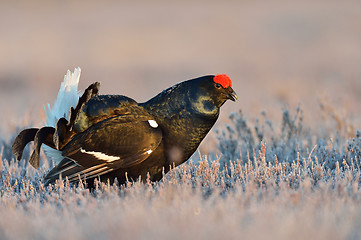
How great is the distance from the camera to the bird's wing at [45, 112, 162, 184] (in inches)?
166

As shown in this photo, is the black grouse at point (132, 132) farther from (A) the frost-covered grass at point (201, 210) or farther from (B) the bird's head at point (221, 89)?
(A) the frost-covered grass at point (201, 210)

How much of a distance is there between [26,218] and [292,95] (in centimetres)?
918

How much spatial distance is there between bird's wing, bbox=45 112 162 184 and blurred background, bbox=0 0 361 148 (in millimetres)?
3313

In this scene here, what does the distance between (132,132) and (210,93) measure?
766 millimetres

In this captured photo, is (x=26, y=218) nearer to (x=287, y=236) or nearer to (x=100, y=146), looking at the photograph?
(x=100, y=146)

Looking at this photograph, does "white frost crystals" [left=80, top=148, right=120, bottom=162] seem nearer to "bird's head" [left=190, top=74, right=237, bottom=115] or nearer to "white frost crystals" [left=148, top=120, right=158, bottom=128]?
"white frost crystals" [left=148, top=120, right=158, bottom=128]

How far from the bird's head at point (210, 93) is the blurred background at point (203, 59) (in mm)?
3312

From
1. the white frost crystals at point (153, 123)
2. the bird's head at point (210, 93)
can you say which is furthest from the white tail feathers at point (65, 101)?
the bird's head at point (210, 93)

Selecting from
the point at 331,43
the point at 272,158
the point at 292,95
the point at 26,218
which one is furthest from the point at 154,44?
the point at 26,218

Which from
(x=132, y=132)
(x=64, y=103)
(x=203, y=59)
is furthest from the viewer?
(x=203, y=59)

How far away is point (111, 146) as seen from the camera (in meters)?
4.27

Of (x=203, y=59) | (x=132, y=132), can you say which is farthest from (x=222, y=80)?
(x=203, y=59)

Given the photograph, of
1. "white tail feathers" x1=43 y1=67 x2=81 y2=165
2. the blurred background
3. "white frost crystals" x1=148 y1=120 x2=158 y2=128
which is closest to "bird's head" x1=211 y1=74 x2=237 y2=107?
"white frost crystals" x1=148 y1=120 x2=158 y2=128

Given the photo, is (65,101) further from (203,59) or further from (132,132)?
(203,59)
